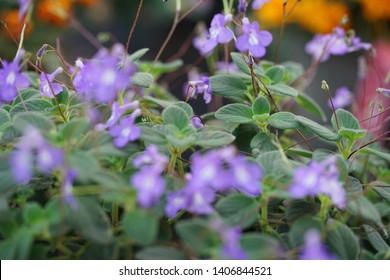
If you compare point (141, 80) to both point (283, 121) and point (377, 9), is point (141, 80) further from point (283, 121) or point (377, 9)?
point (377, 9)

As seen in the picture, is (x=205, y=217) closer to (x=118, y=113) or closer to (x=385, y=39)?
(x=118, y=113)

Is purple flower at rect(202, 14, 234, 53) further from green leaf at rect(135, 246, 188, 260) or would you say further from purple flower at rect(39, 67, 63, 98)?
green leaf at rect(135, 246, 188, 260)

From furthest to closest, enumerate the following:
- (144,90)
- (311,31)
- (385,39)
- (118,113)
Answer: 1. (311,31)
2. (385,39)
3. (144,90)
4. (118,113)

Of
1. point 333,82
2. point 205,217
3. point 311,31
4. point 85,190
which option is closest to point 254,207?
point 205,217

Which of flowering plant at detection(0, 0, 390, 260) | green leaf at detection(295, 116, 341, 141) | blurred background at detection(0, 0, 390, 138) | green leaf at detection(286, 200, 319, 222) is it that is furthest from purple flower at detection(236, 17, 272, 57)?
blurred background at detection(0, 0, 390, 138)

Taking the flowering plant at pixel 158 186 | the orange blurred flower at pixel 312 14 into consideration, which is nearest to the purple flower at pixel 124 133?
the flowering plant at pixel 158 186

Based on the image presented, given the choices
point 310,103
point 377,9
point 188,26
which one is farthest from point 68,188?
point 188,26

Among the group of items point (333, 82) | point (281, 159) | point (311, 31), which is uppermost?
point (311, 31)

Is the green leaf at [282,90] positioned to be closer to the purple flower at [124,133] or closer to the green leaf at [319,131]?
the green leaf at [319,131]
